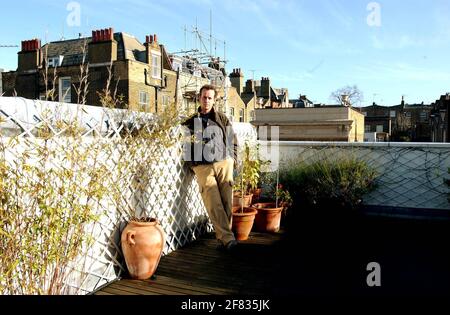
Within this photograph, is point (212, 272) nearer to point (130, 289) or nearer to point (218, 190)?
point (130, 289)

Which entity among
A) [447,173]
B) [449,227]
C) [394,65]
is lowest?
[449,227]

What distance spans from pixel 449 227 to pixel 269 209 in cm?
229

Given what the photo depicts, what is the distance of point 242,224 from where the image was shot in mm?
4047

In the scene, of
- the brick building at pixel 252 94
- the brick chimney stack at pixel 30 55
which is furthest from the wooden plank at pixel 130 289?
the brick building at pixel 252 94

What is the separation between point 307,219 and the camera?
4844mm

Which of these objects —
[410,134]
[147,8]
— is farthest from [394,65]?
[410,134]

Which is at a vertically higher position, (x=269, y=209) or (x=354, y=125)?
(x=354, y=125)

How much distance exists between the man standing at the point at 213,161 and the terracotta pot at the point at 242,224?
0.18 meters

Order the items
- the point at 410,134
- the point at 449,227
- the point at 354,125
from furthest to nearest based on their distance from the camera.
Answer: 1. the point at 410,134
2. the point at 354,125
3. the point at 449,227

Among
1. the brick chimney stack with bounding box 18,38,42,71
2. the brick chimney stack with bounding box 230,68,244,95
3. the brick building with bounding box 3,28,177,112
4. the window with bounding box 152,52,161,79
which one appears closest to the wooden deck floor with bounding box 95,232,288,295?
the brick building with bounding box 3,28,177,112

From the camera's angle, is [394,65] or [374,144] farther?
[394,65]

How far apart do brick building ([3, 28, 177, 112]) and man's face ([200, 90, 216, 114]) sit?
1552cm

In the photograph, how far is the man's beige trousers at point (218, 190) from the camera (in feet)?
12.4

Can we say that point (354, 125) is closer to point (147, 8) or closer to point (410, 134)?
point (410, 134)
